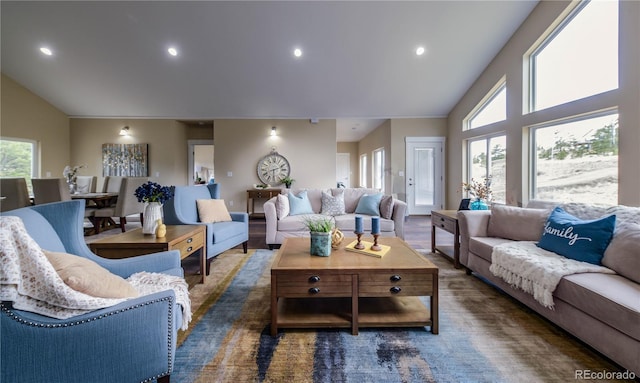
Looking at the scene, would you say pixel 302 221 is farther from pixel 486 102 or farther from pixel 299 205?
pixel 486 102

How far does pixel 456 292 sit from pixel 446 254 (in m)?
1.12

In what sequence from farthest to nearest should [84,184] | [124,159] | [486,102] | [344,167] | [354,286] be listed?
[344,167] < [124,159] < [84,184] < [486,102] < [354,286]

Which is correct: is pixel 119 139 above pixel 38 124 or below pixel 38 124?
below

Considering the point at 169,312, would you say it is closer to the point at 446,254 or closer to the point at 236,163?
the point at 446,254

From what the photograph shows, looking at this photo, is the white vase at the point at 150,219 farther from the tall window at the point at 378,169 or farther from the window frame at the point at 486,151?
the tall window at the point at 378,169

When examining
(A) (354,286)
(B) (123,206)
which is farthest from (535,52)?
(B) (123,206)

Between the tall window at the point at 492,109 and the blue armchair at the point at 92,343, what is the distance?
5375mm

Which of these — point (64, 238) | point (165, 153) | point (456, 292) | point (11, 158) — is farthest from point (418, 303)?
point (11, 158)

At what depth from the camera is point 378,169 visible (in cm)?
830

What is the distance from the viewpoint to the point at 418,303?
79.7 inches

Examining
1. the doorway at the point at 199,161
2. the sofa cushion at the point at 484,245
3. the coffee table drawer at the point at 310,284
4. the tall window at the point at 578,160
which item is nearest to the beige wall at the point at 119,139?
the doorway at the point at 199,161

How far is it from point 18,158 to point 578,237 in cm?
883

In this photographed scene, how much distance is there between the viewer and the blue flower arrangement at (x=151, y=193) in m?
2.32

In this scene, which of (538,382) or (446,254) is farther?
(446,254)
